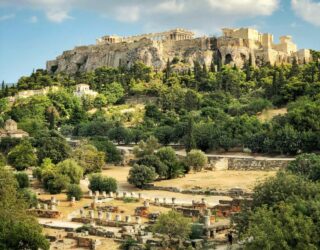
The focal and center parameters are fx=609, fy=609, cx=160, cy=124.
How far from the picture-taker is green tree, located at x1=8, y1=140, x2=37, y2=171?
174 ft

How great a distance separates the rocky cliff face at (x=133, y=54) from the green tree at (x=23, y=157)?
53.4 metres

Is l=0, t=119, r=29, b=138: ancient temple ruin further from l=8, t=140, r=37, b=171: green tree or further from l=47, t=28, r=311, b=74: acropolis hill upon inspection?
l=47, t=28, r=311, b=74: acropolis hill

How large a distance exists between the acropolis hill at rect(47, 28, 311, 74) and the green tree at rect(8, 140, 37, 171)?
5199cm

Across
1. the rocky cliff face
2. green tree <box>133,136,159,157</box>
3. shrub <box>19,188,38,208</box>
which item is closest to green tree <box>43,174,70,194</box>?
shrub <box>19,188,38,208</box>

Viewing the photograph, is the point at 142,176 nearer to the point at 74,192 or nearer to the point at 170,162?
the point at 170,162

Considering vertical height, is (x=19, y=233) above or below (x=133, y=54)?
below

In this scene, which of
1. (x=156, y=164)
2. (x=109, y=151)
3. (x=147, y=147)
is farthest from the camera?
(x=109, y=151)

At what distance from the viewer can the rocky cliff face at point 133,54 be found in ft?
345

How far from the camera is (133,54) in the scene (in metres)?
110

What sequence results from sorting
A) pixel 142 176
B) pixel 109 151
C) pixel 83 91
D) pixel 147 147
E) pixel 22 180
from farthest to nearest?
pixel 83 91
pixel 109 151
pixel 147 147
pixel 142 176
pixel 22 180

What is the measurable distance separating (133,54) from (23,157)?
5946 cm

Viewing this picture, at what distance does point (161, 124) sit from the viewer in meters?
70.4

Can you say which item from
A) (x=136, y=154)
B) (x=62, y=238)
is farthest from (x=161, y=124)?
(x=62, y=238)

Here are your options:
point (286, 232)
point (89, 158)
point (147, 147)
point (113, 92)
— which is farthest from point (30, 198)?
point (113, 92)
